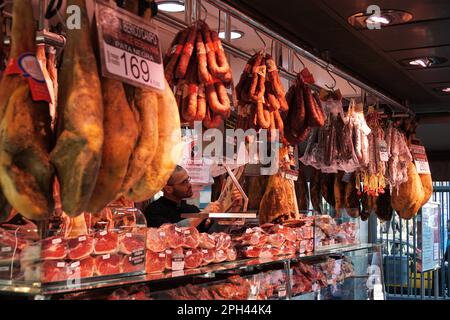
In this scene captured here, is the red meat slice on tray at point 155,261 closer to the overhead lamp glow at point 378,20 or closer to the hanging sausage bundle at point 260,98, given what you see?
the hanging sausage bundle at point 260,98

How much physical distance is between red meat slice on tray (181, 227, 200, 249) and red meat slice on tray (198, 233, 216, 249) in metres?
0.02

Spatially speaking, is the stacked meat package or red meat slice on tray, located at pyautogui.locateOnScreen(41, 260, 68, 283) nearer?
red meat slice on tray, located at pyautogui.locateOnScreen(41, 260, 68, 283)

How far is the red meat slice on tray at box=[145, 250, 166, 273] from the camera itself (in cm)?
260

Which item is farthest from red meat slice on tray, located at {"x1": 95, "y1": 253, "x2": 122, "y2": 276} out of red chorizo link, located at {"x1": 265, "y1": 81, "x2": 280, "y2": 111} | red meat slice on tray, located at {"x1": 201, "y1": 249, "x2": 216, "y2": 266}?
red chorizo link, located at {"x1": 265, "y1": 81, "x2": 280, "y2": 111}

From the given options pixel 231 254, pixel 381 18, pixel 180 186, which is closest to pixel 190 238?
pixel 231 254

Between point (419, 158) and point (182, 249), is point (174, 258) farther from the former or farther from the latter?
point (419, 158)

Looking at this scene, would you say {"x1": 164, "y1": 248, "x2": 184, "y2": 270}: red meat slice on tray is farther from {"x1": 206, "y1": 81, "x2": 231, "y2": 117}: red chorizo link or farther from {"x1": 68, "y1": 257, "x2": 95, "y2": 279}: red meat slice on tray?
{"x1": 206, "y1": 81, "x2": 231, "y2": 117}: red chorizo link

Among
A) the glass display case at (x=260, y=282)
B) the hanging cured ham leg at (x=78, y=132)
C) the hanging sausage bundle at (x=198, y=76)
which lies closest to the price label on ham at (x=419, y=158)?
the glass display case at (x=260, y=282)

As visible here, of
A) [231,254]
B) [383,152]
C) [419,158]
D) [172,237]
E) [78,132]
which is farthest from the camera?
[419,158]

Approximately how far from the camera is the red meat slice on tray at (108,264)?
227 centimetres

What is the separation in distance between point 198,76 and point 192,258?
33.7 inches

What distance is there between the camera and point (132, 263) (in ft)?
7.98

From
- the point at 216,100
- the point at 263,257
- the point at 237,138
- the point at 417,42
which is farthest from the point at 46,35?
the point at 417,42

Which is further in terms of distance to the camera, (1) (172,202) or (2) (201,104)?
(1) (172,202)
